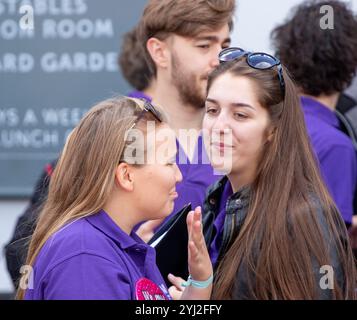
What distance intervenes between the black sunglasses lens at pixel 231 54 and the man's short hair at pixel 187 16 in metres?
0.62

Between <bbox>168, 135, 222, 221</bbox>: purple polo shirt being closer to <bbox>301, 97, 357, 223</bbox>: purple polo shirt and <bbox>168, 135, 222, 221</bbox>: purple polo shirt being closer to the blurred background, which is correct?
<bbox>301, 97, 357, 223</bbox>: purple polo shirt

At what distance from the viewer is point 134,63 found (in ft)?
11.4

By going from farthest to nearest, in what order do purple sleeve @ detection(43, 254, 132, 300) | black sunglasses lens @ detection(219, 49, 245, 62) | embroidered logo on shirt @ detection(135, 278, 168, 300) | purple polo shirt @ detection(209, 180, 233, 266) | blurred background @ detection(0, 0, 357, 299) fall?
1. blurred background @ detection(0, 0, 357, 299)
2. black sunglasses lens @ detection(219, 49, 245, 62)
3. purple polo shirt @ detection(209, 180, 233, 266)
4. embroidered logo on shirt @ detection(135, 278, 168, 300)
5. purple sleeve @ detection(43, 254, 132, 300)

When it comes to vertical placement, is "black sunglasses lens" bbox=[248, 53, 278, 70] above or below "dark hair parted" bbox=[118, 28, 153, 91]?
above

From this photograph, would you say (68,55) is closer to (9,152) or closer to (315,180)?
(9,152)

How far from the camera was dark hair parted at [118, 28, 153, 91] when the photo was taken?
341 cm

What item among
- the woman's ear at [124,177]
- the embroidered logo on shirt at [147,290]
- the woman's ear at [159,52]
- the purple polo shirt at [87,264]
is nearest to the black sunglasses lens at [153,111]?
the woman's ear at [124,177]

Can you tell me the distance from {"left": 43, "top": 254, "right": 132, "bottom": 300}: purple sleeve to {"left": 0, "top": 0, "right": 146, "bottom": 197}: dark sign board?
224cm

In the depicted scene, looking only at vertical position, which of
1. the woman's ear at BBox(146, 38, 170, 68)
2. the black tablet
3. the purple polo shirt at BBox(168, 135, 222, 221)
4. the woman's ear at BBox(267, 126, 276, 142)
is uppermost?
the woman's ear at BBox(146, 38, 170, 68)

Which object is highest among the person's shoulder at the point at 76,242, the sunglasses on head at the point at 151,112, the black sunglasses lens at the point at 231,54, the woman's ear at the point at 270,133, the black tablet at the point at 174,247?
the black sunglasses lens at the point at 231,54

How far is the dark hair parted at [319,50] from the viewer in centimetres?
312

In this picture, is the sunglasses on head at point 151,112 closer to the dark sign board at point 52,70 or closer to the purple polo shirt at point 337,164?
the purple polo shirt at point 337,164

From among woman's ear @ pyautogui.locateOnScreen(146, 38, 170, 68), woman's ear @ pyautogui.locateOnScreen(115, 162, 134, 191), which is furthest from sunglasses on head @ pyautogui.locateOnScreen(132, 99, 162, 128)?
woman's ear @ pyautogui.locateOnScreen(146, 38, 170, 68)

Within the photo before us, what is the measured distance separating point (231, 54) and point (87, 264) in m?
0.82
